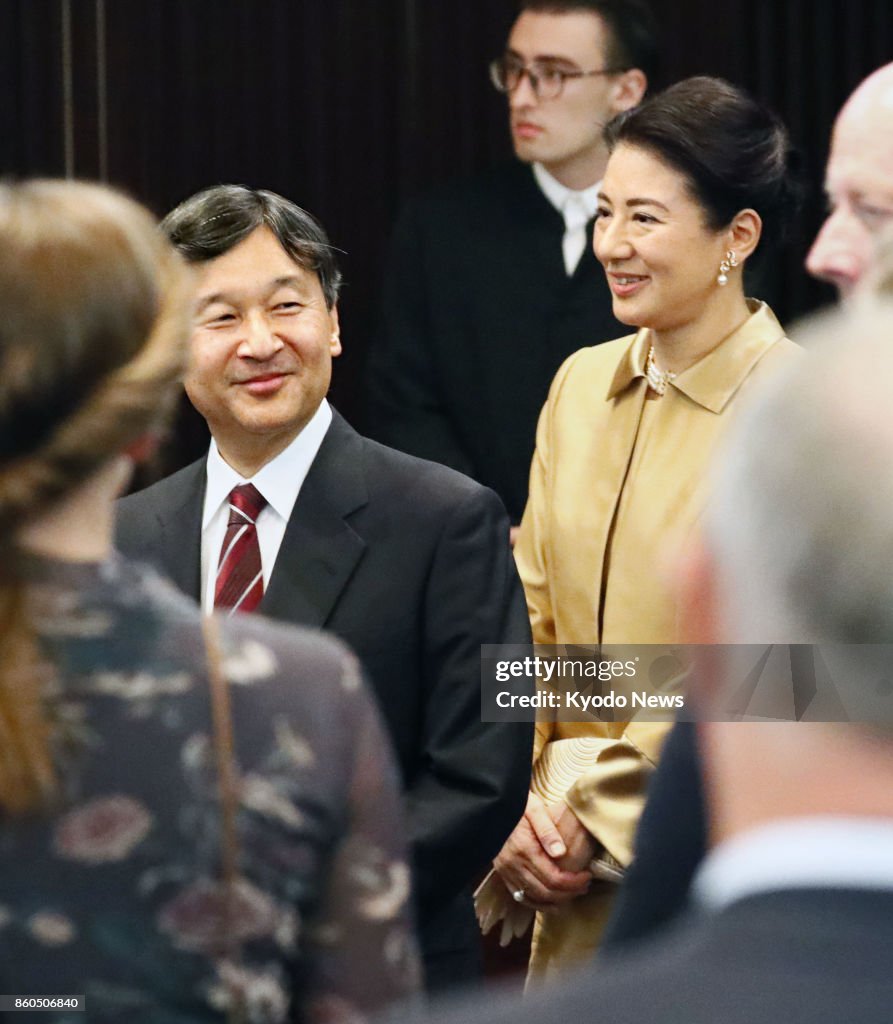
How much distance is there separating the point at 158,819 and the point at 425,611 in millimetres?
1277

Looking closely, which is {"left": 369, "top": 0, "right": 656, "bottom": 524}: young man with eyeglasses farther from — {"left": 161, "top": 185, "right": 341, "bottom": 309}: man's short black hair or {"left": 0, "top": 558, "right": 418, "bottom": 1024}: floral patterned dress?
{"left": 0, "top": 558, "right": 418, "bottom": 1024}: floral patterned dress

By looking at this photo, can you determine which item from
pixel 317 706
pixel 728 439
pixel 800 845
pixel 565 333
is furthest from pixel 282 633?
pixel 565 333

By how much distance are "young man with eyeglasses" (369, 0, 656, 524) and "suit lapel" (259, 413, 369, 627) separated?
142 centimetres

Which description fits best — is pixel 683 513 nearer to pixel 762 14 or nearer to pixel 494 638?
pixel 494 638

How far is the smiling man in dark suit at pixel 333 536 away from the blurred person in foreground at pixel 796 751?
1.51 metres

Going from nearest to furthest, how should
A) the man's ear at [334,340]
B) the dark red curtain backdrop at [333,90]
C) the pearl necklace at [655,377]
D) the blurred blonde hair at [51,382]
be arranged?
1. the blurred blonde hair at [51,382]
2. the man's ear at [334,340]
3. the pearl necklace at [655,377]
4. the dark red curtain backdrop at [333,90]

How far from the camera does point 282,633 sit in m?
1.24

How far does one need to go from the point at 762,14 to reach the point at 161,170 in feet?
5.13

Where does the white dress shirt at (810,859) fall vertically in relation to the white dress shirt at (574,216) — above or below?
above

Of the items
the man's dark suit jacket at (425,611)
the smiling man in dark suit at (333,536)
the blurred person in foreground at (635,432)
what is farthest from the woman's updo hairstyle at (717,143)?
the man's dark suit jacket at (425,611)

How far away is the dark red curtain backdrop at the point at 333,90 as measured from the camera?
15.2 feet

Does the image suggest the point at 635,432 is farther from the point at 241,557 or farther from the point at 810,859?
the point at 810,859

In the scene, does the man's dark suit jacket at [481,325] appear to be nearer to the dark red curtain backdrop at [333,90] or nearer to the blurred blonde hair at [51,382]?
the dark red curtain backdrop at [333,90]

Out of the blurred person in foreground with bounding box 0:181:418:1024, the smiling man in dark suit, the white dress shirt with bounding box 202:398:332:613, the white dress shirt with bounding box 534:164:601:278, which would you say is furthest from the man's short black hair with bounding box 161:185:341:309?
the white dress shirt with bounding box 534:164:601:278
